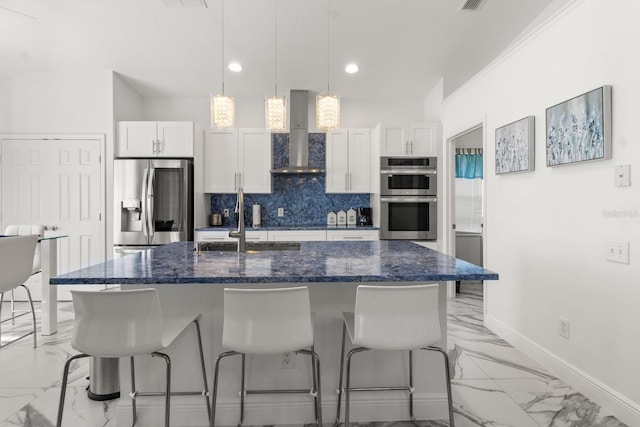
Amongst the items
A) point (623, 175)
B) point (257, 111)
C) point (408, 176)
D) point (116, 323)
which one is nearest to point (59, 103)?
point (257, 111)

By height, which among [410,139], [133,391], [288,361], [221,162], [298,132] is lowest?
[133,391]

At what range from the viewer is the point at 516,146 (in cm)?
307

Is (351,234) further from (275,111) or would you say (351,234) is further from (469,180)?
(469,180)

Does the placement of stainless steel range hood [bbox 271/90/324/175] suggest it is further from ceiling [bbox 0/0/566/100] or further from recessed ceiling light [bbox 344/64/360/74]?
recessed ceiling light [bbox 344/64/360/74]

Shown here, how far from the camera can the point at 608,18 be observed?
2143mm

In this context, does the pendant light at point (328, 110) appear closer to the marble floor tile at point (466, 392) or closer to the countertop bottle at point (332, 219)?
the marble floor tile at point (466, 392)

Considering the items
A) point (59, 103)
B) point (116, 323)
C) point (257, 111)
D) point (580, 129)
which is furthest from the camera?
point (257, 111)

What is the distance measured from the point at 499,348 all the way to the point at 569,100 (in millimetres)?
1976

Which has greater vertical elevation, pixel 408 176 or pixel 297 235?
pixel 408 176

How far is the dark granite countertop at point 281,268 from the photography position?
170 cm

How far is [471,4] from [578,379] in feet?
9.33

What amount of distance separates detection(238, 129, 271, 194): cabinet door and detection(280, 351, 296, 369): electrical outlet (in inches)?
126

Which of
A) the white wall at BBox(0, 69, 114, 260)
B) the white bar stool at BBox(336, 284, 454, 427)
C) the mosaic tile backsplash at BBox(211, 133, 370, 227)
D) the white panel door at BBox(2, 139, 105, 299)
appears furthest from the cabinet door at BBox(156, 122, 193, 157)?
the white bar stool at BBox(336, 284, 454, 427)

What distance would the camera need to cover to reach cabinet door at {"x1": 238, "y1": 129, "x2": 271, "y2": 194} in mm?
5004
